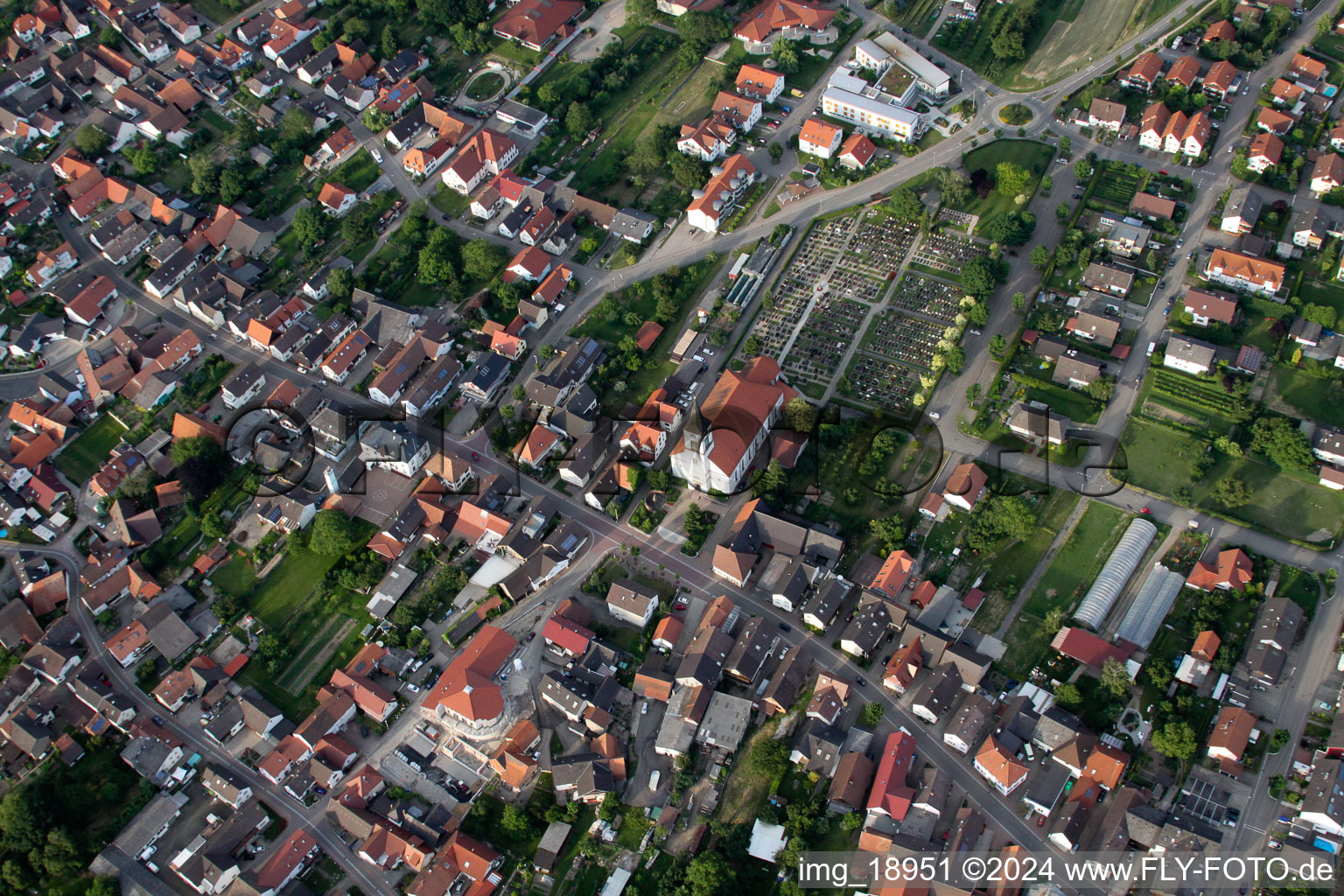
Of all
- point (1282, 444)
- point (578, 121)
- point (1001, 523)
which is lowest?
point (1001, 523)

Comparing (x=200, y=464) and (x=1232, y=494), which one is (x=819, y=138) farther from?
(x=200, y=464)

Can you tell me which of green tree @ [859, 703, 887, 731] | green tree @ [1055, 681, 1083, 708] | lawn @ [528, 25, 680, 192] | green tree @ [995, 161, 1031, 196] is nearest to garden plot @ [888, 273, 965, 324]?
green tree @ [995, 161, 1031, 196]

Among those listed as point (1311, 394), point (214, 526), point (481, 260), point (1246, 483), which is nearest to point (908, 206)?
point (1311, 394)

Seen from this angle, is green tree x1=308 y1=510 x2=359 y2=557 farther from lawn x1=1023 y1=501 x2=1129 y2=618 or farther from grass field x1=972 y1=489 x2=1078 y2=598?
lawn x1=1023 y1=501 x2=1129 y2=618

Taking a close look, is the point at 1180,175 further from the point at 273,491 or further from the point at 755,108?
the point at 273,491

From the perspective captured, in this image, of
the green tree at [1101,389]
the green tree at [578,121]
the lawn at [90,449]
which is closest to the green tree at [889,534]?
the green tree at [1101,389]

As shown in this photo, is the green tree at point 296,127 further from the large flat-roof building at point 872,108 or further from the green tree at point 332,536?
the large flat-roof building at point 872,108
